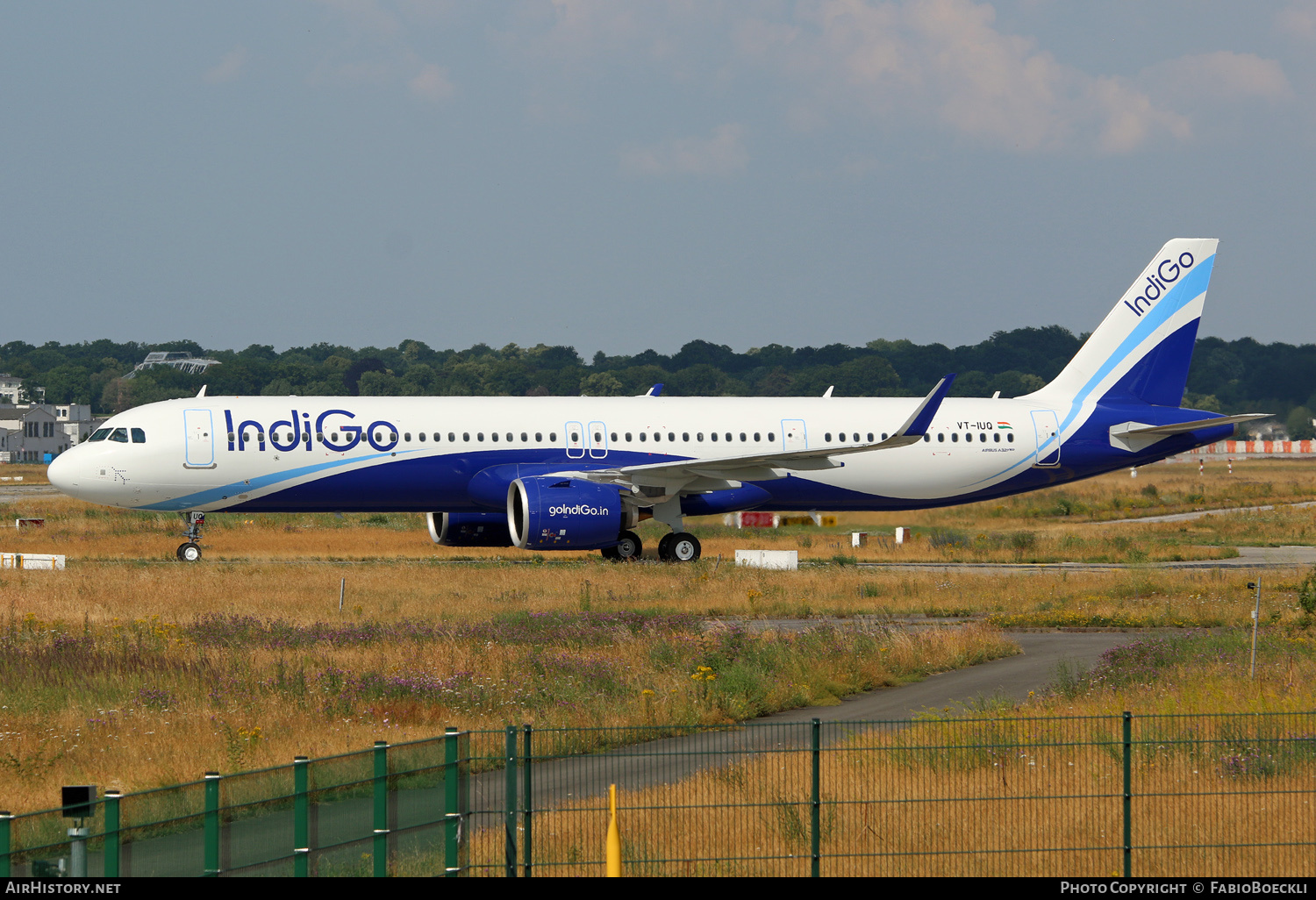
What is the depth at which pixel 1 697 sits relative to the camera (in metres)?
19.1

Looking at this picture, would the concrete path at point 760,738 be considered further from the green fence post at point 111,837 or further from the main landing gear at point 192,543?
the main landing gear at point 192,543

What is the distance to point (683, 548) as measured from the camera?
37875 millimetres

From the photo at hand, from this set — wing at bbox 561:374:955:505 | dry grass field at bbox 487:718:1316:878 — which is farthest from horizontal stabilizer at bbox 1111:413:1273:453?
dry grass field at bbox 487:718:1316:878

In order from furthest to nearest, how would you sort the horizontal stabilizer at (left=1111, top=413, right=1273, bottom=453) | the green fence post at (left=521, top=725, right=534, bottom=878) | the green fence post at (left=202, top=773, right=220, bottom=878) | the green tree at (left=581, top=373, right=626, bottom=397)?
the green tree at (left=581, top=373, right=626, bottom=397)
the horizontal stabilizer at (left=1111, top=413, right=1273, bottom=453)
the green fence post at (left=521, top=725, right=534, bottom=878)
the green fence post at (left=202, top=773, right=220, bottom=878)

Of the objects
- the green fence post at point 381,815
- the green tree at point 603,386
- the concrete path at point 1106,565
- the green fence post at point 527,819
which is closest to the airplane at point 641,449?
the concrete path at point 1106,565

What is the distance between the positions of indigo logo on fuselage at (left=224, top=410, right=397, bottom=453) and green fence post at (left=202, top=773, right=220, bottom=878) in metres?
26.4

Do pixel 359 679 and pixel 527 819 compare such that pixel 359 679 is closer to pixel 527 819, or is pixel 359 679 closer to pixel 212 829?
pixel 527 819

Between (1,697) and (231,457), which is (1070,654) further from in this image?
(231,457)

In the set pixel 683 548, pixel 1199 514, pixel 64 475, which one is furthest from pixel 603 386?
pixel 64 475

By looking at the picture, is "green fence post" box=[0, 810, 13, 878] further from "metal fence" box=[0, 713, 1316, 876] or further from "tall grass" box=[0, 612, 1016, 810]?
"tall grass" box=[0, 612, 1016, 810]

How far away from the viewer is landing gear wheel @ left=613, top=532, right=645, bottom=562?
126ft

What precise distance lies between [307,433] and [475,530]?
5.27 m

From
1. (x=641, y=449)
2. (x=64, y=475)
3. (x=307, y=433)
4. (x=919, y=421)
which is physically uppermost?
(x=919, y=421)

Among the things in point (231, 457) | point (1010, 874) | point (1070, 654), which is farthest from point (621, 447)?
point (1010, 874)
